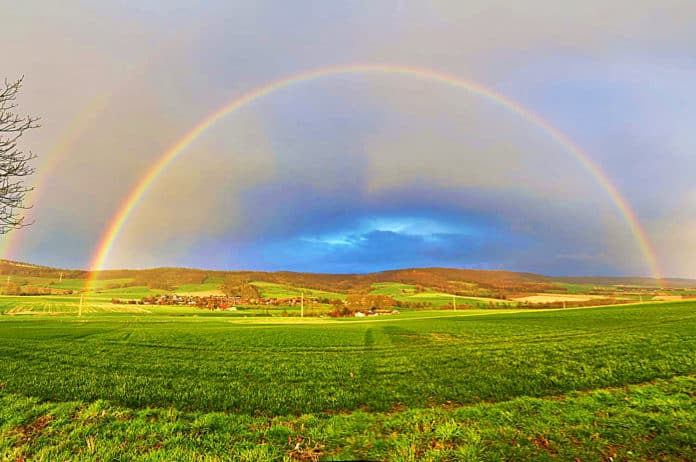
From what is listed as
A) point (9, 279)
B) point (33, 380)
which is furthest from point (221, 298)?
point (33, 380)

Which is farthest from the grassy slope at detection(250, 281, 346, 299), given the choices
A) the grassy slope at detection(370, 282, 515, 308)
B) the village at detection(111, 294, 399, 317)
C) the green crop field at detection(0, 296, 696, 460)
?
the green crop field at detection(0, 296, 696, 460)

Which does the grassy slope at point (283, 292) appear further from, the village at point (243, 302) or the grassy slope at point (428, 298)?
the grassy slope at point (428, 298)

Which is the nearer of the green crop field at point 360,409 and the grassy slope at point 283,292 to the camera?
the green crop field at point 360,409

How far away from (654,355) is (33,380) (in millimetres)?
25504

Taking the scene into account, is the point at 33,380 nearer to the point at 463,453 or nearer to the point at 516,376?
Answer: the point at 463,453

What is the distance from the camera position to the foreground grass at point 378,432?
5973 millimetres

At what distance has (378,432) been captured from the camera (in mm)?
7266

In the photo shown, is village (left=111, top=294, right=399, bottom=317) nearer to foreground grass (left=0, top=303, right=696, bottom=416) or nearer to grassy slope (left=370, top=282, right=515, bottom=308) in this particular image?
grassy slope (left=370, top=282, right=515, bottom=308)

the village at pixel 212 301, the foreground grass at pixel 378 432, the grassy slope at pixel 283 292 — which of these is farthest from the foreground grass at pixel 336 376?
the grassy slope at pixel 283 292

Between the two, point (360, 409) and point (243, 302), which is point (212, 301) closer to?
point (243, 302)

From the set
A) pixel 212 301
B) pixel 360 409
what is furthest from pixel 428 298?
pixel 360 409

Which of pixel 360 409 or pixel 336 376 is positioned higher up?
pixel 360 409

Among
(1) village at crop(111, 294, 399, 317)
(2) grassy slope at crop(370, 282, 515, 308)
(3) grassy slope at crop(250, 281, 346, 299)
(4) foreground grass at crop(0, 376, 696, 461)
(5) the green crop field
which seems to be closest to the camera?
(4) foreground grass at crop(0, 376, 696, 461)

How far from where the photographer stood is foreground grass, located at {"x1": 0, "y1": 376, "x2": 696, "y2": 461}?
5973mm
